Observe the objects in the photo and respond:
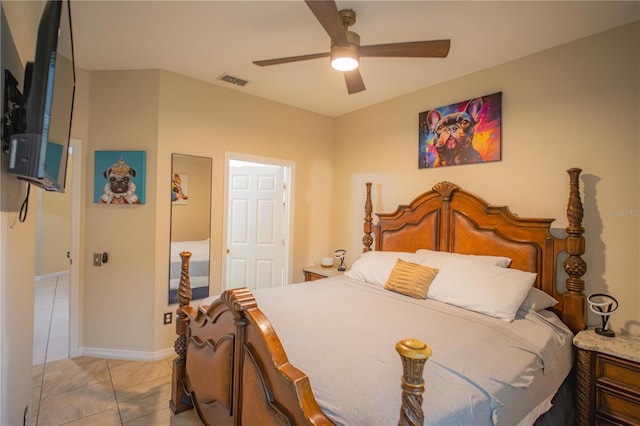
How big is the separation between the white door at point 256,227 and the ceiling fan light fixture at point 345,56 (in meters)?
2.14

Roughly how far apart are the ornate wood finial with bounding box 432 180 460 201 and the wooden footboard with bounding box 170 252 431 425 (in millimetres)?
2161

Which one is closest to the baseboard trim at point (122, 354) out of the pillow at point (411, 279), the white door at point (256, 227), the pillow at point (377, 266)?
the white door at point (256, 227)

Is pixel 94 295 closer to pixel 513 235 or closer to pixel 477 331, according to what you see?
pixel 477 331

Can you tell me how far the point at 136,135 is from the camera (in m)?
3.02

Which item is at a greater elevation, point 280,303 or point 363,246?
point 363,246

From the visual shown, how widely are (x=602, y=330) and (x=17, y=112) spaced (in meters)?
3.24

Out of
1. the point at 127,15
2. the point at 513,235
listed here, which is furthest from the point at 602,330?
the point at 127,15

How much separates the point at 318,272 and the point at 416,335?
2.14 meters

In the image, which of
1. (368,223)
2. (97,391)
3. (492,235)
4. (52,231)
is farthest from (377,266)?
(52,231)

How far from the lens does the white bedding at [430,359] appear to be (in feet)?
3.83

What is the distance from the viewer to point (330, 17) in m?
1.64

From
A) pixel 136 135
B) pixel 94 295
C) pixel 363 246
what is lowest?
pixel 94 295

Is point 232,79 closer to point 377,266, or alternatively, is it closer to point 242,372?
point 377,266

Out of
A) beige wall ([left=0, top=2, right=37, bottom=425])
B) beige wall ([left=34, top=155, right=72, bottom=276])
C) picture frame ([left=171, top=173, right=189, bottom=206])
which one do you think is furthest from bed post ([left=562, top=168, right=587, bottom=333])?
beige wall ([left=34, top=155, right=72, bottom=276])
